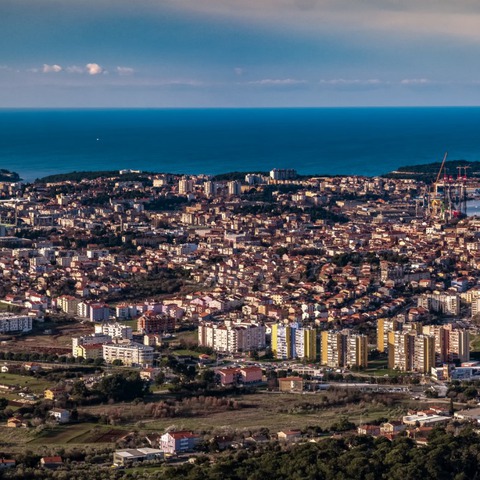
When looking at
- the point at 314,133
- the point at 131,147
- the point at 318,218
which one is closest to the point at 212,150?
the point at 131,147

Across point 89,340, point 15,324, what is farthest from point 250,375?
point 15,324

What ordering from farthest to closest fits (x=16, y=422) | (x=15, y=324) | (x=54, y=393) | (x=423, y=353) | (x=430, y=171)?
(x=430, y=171) → (x=15, y=324) → (x=423, y=353) → (x=54, y=393) → (x=16, y=422)

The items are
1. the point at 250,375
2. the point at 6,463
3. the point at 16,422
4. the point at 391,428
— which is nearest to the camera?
the point at 6,463

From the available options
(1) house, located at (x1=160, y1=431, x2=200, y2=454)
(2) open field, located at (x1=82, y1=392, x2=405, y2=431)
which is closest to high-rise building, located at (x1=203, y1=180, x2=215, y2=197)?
(2) open field, located at (x1=82, y1=392, x2=405, y2=431)

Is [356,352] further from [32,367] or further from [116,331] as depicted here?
[32,367]

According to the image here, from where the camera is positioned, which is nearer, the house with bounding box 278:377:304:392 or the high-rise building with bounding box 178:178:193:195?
the house with bounding box 278:377:304:392

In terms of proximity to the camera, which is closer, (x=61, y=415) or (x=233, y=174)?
(x=61, y=415)

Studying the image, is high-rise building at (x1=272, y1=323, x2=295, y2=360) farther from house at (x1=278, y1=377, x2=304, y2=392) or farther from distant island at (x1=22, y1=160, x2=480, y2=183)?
distant island at (x1=22, y1=160, x2=480, y2=183)
